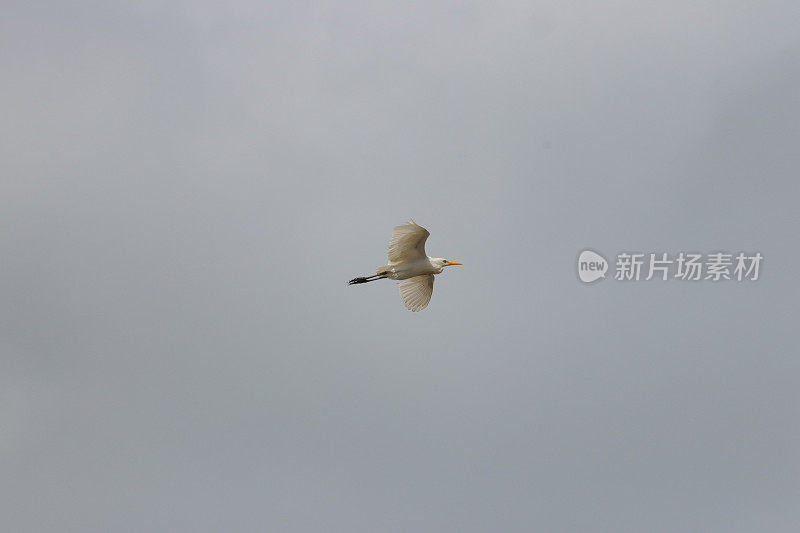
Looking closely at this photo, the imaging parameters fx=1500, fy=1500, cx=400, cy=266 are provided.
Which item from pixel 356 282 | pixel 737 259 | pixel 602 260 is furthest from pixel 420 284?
pixel 737 259

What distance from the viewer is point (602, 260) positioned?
6925 centimetres

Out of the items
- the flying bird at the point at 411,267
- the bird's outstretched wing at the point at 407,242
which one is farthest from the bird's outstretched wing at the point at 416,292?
the bird's outstretched wing at the point at 407,242

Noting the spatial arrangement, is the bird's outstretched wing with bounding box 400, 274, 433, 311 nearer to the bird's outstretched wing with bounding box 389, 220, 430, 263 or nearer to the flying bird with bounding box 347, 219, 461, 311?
the flying bird with bounding box 347, 219, 461, 311

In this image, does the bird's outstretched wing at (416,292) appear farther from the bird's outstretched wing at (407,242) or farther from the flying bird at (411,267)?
the bird's outstretched wing at (407,242)

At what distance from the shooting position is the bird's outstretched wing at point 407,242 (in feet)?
200

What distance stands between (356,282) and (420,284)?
2871 mm

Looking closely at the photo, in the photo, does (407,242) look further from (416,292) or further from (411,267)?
(416,292)

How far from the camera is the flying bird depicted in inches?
2416

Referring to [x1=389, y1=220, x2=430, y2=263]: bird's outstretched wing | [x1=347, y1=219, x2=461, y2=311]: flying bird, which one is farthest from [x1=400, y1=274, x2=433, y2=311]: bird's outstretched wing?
[x1=389, y1=220, x2=430, y2=263]: bird's outstretched wing

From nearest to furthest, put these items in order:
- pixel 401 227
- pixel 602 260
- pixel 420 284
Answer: pixel 401 227 → pixel 420 284 → pixel 602 260

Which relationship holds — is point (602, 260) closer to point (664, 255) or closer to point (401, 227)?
point (664, 255)

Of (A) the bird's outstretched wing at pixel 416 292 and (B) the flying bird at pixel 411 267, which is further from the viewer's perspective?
(A) the bird's outstretched wing at pixel 416 292
